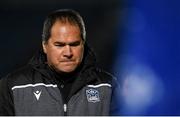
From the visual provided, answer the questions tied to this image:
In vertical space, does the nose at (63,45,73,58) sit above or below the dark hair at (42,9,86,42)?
below

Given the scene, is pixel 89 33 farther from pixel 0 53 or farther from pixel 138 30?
pixel 0 53

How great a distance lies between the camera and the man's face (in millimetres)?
1800

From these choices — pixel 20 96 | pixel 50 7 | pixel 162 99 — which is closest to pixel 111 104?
pixel 20 96

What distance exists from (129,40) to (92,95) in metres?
1.18

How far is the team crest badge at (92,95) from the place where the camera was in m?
1.86

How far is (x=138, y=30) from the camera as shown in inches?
117

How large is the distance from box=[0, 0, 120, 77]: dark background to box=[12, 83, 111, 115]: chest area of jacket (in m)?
1.10

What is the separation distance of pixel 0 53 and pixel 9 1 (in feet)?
1.22

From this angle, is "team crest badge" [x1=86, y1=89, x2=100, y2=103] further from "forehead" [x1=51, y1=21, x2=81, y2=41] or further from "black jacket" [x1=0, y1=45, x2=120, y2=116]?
"forehead" [x1=51, y1=21, x2=81, y2=41]

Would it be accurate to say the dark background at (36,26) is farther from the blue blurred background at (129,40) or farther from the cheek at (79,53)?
the cheek at (79,53)

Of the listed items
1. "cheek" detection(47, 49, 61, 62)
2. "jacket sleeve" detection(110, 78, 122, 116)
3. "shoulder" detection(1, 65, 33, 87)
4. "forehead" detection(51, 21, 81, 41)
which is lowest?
"jacket sleeve" detection(110, 78, 122, 116)

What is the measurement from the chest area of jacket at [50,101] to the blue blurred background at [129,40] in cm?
97

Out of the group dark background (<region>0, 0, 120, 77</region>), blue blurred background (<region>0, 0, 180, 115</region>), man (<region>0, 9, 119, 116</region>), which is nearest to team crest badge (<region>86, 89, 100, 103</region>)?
man (<region>0, 9, 119, 116</region>)

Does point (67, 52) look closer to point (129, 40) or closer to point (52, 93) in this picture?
point (52, 93)
